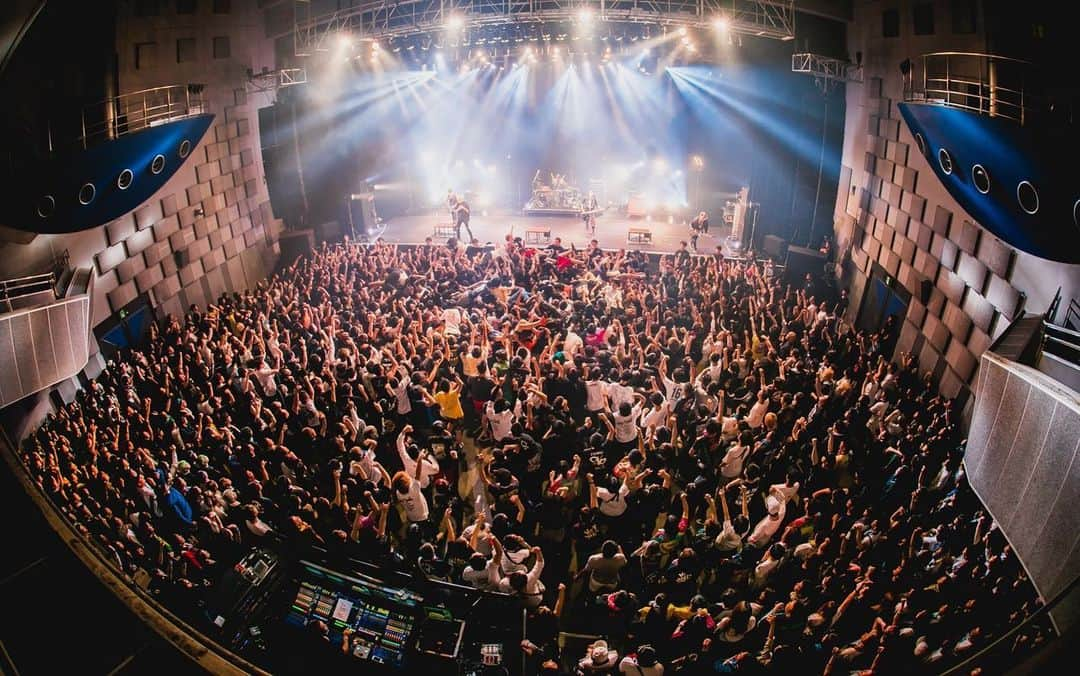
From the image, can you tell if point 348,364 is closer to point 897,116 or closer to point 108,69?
point 108,69

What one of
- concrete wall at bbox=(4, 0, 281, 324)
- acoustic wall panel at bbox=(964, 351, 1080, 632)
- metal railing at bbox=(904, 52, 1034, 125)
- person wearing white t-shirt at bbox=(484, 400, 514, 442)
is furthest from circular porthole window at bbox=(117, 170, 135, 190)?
acoustic wall panel at bbox=(964, 351, 1080, 632)

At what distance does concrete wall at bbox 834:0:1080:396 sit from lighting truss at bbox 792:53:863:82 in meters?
0.28

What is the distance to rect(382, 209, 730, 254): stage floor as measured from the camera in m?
16.0

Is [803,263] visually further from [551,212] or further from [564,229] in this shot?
[551,212]

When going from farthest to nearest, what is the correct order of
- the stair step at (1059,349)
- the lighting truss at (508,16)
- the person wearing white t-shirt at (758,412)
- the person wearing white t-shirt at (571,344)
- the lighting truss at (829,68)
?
1. the lighting truss at (508,16)
2. the lighting truss at (829,68)
3. the person wearing white t-shirt at (571,344)
4. the person wearing white t-shirt at (758,412)
5. the stair step at (1059,349)

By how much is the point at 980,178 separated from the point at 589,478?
14.9 ft

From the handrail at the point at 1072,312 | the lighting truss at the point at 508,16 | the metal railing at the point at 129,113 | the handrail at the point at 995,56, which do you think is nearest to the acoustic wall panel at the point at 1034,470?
the handrail at the point at 1072,312

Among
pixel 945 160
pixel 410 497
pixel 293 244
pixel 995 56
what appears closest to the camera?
pixel 995 56

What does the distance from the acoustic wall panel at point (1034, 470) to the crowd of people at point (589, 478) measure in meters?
0.57

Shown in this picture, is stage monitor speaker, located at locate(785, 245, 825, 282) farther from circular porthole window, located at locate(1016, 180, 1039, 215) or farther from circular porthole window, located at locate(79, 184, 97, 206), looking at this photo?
circular porthole window, located at locate(79, 184, 97, 206)

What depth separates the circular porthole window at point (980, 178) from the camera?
16.5ft

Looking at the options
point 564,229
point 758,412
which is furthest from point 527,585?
point 564,229

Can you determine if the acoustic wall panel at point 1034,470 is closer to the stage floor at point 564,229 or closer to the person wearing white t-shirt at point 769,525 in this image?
the person wearing white t-shirt at point 769,525

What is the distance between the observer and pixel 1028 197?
173 inches
